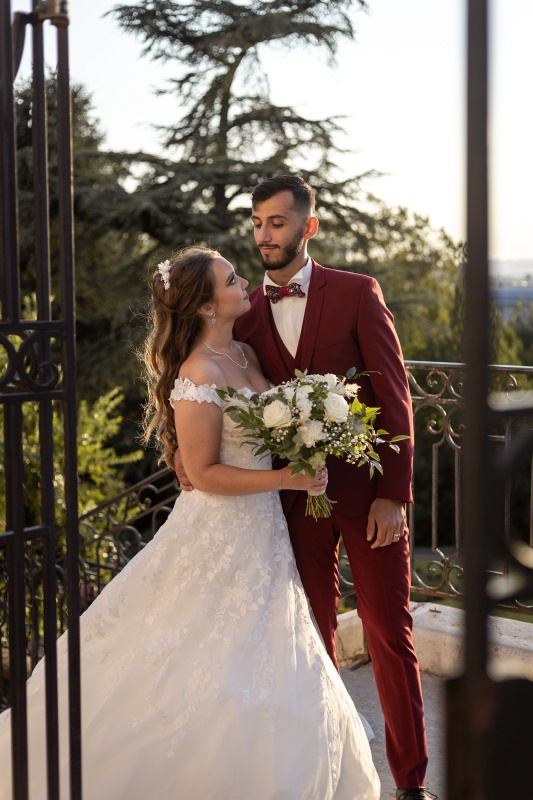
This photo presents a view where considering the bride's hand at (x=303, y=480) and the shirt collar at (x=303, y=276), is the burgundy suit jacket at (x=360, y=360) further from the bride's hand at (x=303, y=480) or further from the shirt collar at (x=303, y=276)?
the bride's hand at (x=303, y=480)

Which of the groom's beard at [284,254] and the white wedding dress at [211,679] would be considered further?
the groom's beard at [284,254]

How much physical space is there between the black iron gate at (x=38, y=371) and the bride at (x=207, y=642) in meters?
0.95

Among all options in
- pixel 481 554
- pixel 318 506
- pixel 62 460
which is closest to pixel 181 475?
pixel 318 506

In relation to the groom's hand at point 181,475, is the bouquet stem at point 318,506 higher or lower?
lower

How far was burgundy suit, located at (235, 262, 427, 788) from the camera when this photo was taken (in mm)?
3240

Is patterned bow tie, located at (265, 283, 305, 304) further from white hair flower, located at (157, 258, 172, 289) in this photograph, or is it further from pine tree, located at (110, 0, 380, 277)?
pine tree, located at (110, 0, 380, 277)

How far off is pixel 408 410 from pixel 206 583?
928 millimetres

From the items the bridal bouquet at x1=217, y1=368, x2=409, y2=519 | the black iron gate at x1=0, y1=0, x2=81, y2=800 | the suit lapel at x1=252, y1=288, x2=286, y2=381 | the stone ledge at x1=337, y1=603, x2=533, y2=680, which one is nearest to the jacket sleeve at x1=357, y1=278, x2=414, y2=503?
the bridal bouquet at x1=217, y1=368, x2=409, y2=519

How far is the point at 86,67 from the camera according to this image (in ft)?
69.3

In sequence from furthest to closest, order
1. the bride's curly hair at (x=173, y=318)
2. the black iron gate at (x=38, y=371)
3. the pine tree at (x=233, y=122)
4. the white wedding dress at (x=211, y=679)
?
the pine tree at (x=233, y=122)
the bride's curly hair at (x=173, y=318)
the white wedding dress at (x=211, y=679)
the black iron gate at (x=38, y=371)

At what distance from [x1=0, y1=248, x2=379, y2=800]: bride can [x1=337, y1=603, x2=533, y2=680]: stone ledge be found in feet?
4.15

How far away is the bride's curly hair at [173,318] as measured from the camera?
333cm

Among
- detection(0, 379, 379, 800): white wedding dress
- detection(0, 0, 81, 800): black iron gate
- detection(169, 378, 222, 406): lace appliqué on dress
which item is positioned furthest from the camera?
detection(169, 378, 222, 406): lace appliqué on dress

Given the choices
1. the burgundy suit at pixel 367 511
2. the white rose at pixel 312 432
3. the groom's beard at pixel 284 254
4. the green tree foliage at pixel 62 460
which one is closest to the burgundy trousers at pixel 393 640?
the burgundy suit at pixel 367 511
